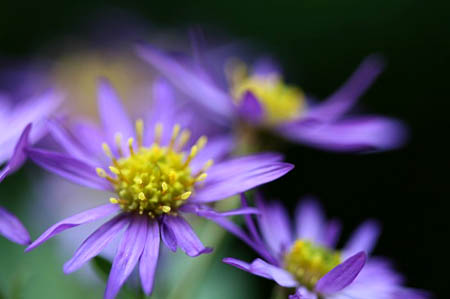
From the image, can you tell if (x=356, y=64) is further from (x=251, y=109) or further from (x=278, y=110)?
(x=251, y=109)

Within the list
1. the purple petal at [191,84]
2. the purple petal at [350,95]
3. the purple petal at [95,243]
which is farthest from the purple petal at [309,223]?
the purple petal at [95,243]

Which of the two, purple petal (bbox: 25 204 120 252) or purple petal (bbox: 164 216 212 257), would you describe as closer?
purple petal (bbox: 25 204 120 252)

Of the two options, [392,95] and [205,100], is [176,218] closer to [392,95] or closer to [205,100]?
→ [205,100]

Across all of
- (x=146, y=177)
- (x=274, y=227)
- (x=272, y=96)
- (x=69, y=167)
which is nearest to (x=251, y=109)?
(x=272, y=96)

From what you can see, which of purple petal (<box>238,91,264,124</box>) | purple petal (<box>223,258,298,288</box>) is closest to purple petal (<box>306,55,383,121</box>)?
purple petal (<box>238,91,264,124</box>)

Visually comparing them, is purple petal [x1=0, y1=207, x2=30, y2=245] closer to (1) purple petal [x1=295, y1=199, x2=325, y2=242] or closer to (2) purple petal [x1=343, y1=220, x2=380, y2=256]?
(1) purple petal [x1=295, y1=199, x2=325, y2=242]

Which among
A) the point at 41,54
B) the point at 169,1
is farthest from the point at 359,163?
the point at 41,54

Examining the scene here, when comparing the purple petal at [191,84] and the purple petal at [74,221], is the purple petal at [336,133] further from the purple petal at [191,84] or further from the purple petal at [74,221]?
the purple petal at [74,221]
